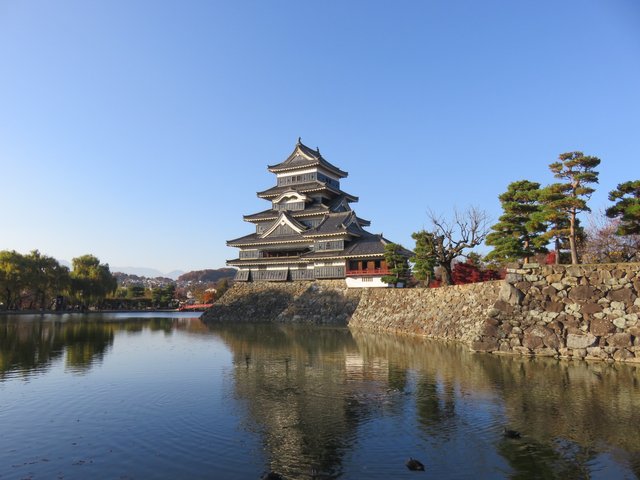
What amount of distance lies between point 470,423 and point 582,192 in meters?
14.2

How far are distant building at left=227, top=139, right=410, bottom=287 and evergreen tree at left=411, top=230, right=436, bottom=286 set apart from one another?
216 inches

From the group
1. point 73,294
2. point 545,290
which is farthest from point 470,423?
point 73,294

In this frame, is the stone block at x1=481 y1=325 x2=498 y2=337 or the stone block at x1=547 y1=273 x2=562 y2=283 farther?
the stone block at x1=481 y1=325 x2=498 y2=337

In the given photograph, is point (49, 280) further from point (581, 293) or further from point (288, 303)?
point (581, 293)

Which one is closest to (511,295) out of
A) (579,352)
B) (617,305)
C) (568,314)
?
(568,314)

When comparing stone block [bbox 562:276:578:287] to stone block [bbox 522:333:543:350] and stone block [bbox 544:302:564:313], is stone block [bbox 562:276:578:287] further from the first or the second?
stone block [bbox 522:333:543:350]

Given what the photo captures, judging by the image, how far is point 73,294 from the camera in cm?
5584

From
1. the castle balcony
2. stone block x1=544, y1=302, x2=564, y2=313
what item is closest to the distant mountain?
the castle balcony

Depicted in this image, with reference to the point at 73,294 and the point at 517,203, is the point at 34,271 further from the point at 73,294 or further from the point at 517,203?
the point at 517,203

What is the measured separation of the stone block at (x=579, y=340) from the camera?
53.7 feet

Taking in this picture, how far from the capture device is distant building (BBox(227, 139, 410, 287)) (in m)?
37.2

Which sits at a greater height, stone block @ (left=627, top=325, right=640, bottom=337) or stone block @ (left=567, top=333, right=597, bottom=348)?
stone block @ (left=627, top=325, right=640, bottom=337)

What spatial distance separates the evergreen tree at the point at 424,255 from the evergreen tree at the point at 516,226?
20.9ft

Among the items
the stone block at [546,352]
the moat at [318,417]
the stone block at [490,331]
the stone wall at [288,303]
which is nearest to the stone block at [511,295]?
the stone block at [490,331]
